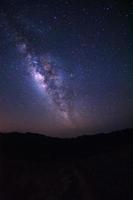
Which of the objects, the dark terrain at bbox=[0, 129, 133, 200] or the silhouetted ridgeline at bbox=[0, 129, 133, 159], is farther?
the silhouetted ridgeline at bbox=[0, 129, 133, 159]

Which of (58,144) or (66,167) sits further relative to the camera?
(58,144)

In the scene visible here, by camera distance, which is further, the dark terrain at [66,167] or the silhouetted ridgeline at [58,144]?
the silhouetted ridgeline at [58,144]

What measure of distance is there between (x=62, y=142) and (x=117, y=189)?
24.9 feet

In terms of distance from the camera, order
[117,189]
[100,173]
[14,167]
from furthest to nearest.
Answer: [14,167], [100,173], [117,189]

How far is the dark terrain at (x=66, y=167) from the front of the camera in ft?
70.1

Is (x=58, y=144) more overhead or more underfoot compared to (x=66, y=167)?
more overhead

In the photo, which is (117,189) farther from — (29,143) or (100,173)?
(29,143)

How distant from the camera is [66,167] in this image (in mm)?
25062

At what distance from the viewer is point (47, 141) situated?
85.1ft

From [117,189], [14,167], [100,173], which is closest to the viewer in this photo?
[117,189]

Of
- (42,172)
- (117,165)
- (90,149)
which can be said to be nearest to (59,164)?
(42,172)

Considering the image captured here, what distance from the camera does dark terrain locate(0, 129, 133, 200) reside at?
70.1ft

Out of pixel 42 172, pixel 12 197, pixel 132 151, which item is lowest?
pixel 12 197

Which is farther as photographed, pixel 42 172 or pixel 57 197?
pixel 42 172
